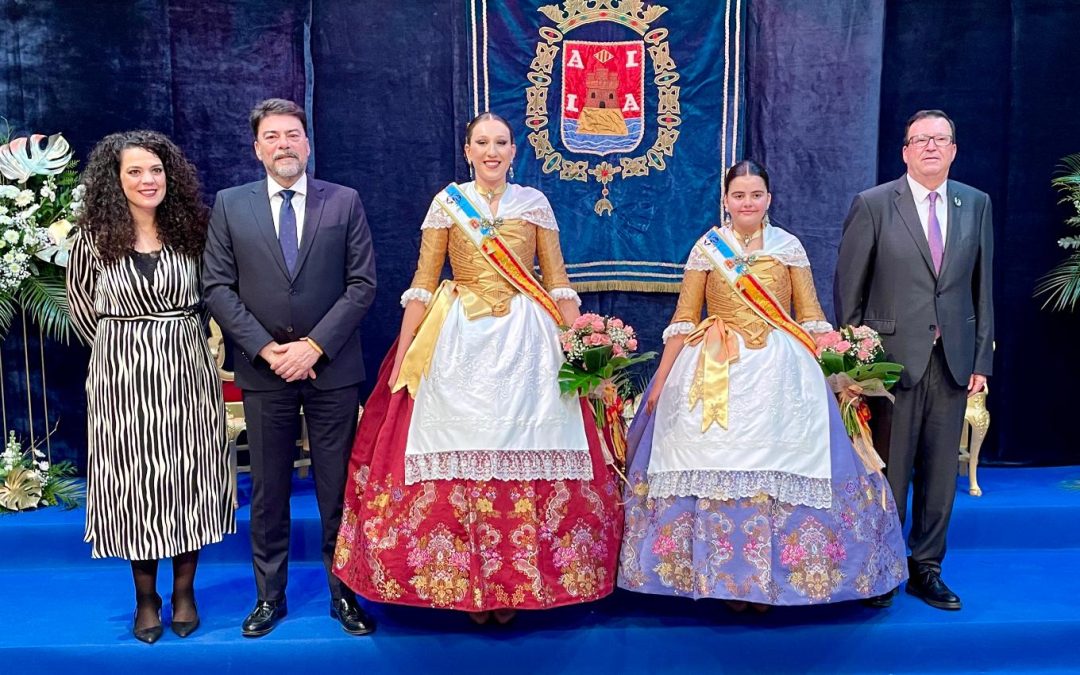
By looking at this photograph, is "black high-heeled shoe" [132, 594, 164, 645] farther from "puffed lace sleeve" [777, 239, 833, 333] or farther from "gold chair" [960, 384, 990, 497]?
"gold chair" [960, 384, 990, 497]

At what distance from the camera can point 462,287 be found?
3.10 m

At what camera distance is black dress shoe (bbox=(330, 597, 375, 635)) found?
3.04 meters

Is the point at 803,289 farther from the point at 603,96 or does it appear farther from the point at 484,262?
the point at 603,96

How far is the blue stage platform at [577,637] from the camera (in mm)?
2994

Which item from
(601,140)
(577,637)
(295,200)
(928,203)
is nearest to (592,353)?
A: (577,637)

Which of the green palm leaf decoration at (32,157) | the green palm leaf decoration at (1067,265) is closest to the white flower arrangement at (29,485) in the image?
the green palm leaf decoration at (32,157)

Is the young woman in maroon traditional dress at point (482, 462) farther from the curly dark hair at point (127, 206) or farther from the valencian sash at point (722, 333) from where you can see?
the curly dark hair at point (127, 206)

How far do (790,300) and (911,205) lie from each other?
1.69ft

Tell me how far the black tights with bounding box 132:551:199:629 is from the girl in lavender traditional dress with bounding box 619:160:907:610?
4.36 ft

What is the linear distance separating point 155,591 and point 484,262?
4.69ft

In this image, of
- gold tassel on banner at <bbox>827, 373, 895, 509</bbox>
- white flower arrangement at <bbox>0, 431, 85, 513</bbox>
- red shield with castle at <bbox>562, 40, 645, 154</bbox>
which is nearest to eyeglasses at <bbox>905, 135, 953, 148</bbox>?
gold tassel on banner at <bbox>827, 373, 895, 509</bbox>

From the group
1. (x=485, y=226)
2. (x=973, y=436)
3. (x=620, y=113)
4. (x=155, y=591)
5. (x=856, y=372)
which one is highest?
(x=620, y=113)

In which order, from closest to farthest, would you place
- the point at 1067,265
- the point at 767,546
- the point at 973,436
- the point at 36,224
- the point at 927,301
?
the point at 767,546 → the point at 927,301 → the point at 36,224 → the point at 973,436 → the point at 1067,265

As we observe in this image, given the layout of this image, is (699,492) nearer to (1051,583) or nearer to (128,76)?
(1051,583)
